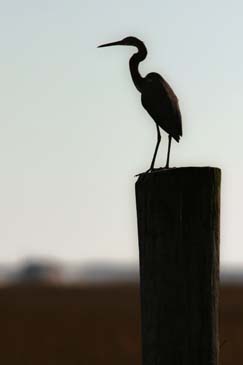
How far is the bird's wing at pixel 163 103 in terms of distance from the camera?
7820 millimetres

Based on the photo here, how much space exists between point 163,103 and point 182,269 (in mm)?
3688

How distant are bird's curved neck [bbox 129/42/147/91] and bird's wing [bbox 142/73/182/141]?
0.52ft

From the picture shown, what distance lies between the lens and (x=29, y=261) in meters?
151

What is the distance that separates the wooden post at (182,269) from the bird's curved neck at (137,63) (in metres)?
3.74

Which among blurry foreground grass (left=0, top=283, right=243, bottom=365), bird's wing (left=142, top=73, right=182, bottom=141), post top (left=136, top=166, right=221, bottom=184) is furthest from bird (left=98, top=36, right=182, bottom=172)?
blurry foreground grass (left=0, top=283, right=243, bottom=365)

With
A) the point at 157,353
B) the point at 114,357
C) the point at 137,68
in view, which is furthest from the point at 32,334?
the point at 157,353

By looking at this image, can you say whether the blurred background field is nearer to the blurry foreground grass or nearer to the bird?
the blurry foreground grass

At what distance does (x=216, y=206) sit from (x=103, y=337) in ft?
57.2

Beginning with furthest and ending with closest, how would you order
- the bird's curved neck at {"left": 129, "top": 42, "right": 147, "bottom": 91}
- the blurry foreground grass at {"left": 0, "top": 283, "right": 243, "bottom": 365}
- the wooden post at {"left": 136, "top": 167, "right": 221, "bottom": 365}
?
1. the blurry foreground grass at {"left": 0, "top": 283, "right": 243, "bottom": 365}
2. the bird's curved neck at {"left": 129, "top": 42, "right": 147, "bottom": 91}
3. the wooden post at {"left": 136, "top": 167, "right": 221, "bottom": 365}

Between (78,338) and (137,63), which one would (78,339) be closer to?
(78,338)

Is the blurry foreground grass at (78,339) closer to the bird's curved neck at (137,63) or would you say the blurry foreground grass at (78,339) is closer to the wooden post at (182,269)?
the bird's curved neck at (137,63)

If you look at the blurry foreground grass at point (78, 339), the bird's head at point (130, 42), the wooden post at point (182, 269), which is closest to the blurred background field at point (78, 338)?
the blurry foreground grass at point (78, 339)

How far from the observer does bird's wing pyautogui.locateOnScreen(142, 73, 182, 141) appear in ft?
25.7

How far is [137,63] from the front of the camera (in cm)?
813
